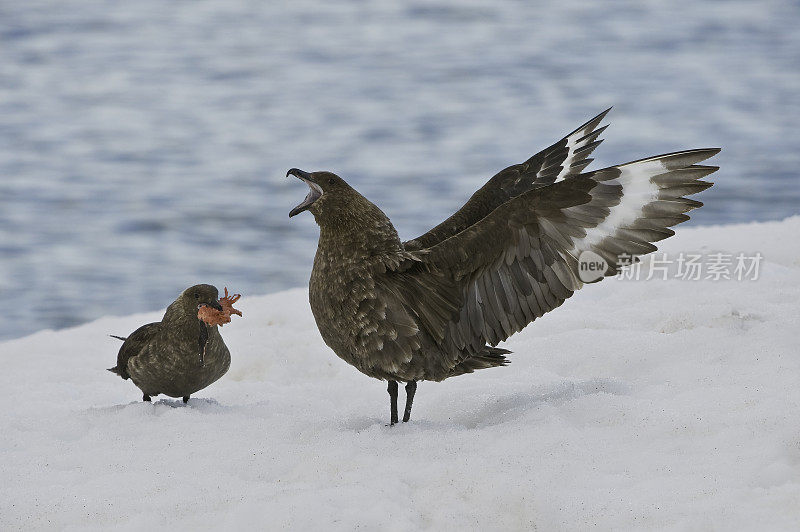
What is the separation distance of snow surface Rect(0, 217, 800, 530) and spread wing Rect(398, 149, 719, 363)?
1.49ft

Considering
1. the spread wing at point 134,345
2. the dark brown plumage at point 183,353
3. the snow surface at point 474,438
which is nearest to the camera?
the snow surface at point 474,438

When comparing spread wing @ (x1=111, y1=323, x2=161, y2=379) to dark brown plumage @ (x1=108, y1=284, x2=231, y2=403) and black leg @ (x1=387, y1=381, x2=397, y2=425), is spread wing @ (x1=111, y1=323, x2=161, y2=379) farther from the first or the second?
black leg @ (x1=387, y1=381, x2=397, y2=425)

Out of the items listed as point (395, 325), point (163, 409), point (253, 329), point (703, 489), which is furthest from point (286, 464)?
point (253, 329)

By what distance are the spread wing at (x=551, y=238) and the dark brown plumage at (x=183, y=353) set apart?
1081 millimetres

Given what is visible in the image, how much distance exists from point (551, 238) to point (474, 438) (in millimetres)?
850

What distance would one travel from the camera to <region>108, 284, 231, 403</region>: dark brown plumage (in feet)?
14.9

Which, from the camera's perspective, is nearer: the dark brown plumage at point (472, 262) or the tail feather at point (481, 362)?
the dark brown plumage at point (472, 262)

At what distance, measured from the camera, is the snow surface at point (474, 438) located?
3.15m

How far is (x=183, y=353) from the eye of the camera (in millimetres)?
4527

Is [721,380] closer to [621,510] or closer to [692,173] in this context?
[692,173]

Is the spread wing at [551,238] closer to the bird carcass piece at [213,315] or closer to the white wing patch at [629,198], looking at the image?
the white wing patch at [629,198]

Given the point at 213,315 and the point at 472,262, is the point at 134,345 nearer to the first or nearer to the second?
the point at 213,315

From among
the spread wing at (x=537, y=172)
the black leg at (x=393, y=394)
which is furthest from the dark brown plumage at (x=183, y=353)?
the spread wing at (x=537, y=172)

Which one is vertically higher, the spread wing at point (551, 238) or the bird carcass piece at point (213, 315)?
the spread wing at point (551, 238)
